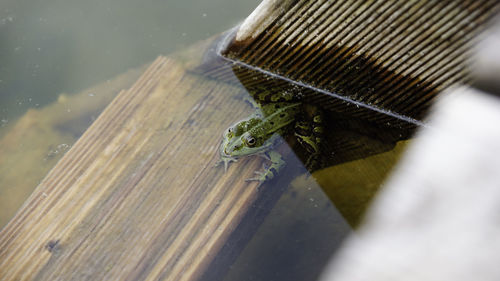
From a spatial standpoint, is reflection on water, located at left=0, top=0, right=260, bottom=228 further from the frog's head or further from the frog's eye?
the frog's eye

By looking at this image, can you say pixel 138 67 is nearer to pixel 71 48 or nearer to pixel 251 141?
pixel 71 48

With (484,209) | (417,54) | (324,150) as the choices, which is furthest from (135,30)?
(484,209)

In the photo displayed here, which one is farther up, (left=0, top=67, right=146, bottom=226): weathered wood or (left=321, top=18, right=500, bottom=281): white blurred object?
(left=0, top=67, right=146, bottom=226): weathered wood

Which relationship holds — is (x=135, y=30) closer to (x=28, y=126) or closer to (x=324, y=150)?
(x=28, y=126)

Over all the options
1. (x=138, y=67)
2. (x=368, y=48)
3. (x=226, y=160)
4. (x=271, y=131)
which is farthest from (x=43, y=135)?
(x=368, y=48)

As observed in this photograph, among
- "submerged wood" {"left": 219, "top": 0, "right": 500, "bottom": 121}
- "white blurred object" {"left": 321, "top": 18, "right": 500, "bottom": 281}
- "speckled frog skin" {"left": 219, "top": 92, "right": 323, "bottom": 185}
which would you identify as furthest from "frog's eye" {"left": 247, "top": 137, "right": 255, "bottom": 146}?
"white blurred object" {"left": 321, "top": 18, "right": 500, "bottom": 281}

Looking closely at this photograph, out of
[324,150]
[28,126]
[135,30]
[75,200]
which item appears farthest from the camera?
[135,30]
